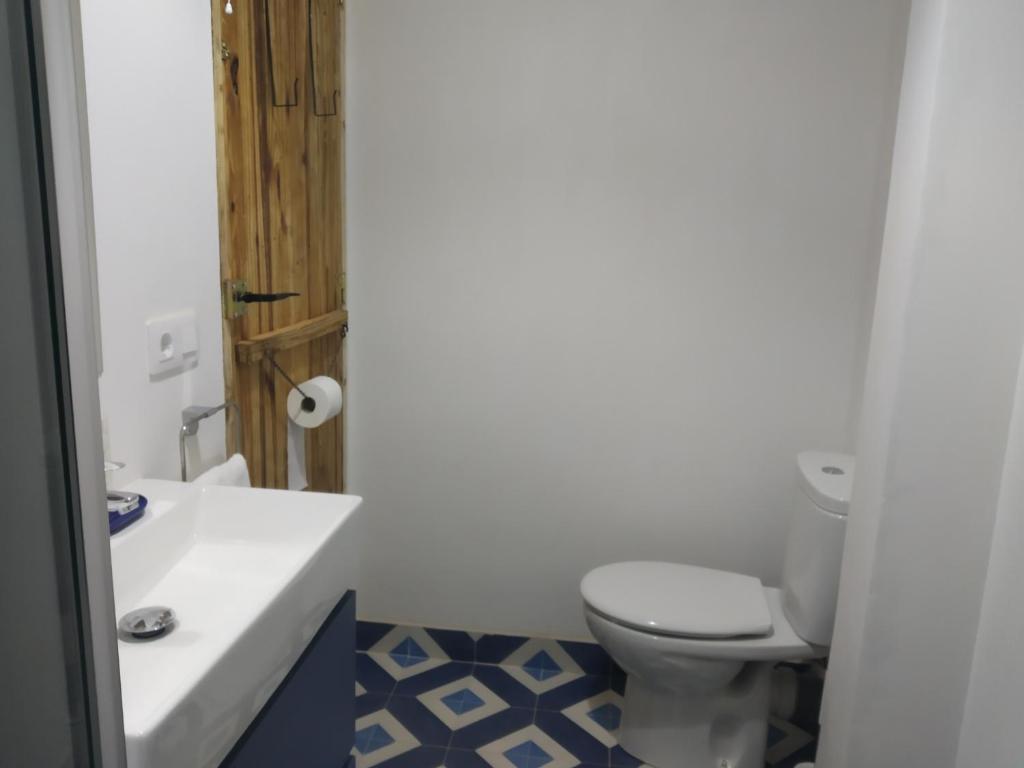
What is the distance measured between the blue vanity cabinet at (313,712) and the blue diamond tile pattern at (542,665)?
100 centimetres

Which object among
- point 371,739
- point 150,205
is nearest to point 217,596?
point 150,205

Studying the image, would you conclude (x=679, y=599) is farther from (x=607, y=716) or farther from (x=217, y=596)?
(x=217, y=596)

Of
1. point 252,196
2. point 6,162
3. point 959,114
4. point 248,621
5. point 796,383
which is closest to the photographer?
point 6,162

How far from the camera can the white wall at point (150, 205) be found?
1324mm

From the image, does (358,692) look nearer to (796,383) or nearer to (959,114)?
(796,383)

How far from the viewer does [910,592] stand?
1458 mm

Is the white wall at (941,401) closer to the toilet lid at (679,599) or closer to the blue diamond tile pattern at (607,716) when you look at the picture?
the toilet lid at (679,599)

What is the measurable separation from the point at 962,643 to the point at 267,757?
1.17 metres

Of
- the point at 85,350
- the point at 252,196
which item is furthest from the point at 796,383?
the point at 85,350

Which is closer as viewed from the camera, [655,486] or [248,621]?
[248,621]

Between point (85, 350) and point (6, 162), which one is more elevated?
point (6, 162)

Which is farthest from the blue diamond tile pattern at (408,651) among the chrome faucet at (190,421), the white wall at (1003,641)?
the white wall at (1003,641)

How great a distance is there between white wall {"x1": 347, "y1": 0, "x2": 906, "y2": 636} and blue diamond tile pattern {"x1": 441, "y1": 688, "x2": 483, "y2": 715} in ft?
1.02

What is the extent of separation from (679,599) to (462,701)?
2.39 feet
